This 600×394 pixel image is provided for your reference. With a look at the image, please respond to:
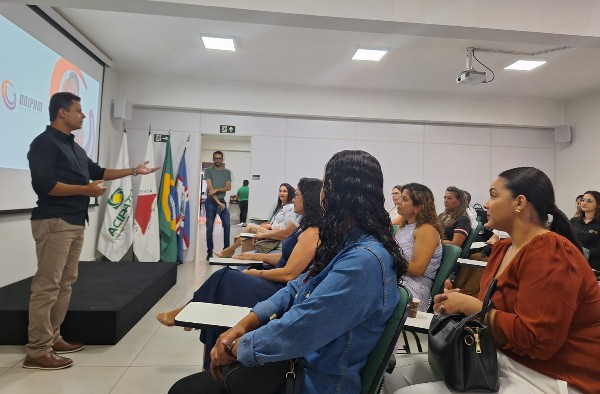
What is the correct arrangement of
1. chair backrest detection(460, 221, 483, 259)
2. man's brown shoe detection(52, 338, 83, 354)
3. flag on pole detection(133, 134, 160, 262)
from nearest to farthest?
1. man's brown shoe detection(52, 338, 83, 354)
2. chair backrest detection(460, 221, 483, 259)
3. flag on pole detection(133, 134, 160, 262)

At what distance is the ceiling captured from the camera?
3039 mm

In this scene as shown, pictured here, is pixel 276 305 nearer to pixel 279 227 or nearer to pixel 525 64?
pixel 279 227

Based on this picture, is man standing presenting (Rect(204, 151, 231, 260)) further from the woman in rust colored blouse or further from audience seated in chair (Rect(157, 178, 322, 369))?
the woman in rust colored blouse

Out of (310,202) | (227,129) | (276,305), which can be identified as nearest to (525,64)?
(310,202)

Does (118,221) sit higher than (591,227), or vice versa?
(591,227)

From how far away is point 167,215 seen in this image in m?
5.81

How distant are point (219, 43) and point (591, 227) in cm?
474

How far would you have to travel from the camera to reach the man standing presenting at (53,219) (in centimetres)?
230

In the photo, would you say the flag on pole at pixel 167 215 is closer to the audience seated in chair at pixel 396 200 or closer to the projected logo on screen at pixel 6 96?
the projected logo on screen at pixel 6 96

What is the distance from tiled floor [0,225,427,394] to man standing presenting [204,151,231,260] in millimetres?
3008

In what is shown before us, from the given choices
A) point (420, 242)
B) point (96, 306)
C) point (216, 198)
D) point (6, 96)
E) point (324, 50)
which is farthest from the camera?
point (216, 198)

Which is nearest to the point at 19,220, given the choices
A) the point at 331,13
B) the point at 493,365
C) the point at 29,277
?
the point at 29,277

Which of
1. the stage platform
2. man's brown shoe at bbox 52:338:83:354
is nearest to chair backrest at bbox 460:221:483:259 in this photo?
the stage platform

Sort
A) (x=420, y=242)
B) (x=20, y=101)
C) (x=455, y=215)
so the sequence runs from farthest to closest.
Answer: (x=455, y=215), (x=20, y=101), (x=420, y=242)
